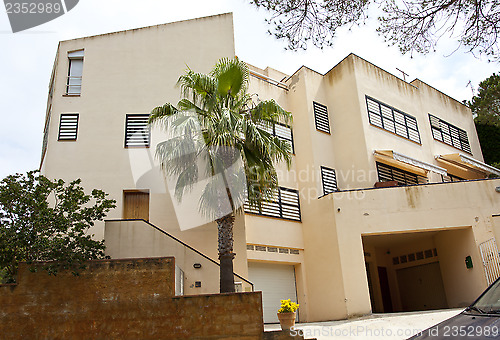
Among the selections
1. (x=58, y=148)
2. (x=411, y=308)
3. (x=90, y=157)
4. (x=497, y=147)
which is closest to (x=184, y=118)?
(x=90, y=157)

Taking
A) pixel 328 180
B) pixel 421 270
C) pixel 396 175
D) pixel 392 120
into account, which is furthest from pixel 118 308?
pixel 392 120

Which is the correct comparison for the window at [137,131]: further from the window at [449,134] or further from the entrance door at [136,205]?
the window at [449,134]

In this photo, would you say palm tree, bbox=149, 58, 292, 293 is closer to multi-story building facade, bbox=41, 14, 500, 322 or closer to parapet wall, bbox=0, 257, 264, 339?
parapet wall, bbox=0, 257, 264, 339

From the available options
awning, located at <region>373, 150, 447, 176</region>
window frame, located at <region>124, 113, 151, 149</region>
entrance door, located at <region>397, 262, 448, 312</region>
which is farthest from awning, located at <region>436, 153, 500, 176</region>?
window frame, located at <region>124, 113, 151, 149</region>

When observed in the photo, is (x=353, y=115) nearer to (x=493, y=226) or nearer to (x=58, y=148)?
(x=493, y=226)

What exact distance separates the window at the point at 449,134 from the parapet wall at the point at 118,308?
1724cm

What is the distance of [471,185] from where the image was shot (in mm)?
17297

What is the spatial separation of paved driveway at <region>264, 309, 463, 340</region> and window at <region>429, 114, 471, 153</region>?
40.7 ft

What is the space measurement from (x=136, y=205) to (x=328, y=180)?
27.6ft

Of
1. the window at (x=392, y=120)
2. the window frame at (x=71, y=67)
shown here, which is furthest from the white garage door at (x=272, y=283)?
the window frame at (x=71, y=67)

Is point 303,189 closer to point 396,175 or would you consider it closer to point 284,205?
point 284,205

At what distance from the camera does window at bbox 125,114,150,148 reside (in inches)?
626

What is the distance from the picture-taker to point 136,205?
1541 centimetres

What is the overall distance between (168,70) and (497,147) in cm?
2214
